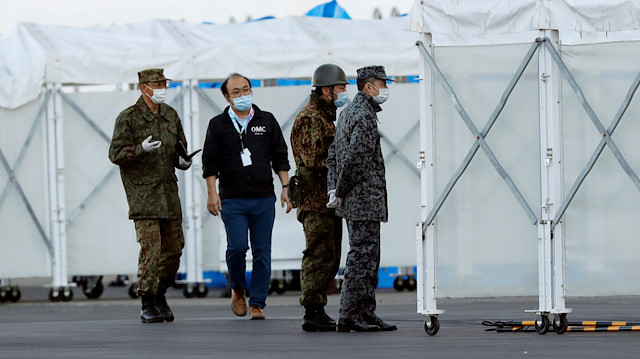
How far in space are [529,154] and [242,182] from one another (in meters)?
3.08

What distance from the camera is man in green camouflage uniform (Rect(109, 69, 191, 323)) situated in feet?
41.9

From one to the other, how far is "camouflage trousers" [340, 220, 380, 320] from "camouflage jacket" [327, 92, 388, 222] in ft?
0.32

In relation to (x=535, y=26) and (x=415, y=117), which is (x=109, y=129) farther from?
(x=535, y=26)

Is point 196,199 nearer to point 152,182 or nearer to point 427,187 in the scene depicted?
point 152,182

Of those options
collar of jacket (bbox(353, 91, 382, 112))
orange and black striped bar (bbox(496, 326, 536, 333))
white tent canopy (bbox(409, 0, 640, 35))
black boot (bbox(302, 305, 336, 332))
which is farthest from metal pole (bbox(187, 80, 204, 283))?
white tent canopy (bbox(409, 0, 640, 35))

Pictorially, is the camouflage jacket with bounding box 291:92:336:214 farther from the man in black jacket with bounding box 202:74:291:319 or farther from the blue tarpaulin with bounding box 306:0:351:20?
the blue tarpaulin with bounding box 306:0:351:20

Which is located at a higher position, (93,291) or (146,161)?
Answer: (146,161)

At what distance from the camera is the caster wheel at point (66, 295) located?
1845 centimetres

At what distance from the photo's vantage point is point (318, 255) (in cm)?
1166

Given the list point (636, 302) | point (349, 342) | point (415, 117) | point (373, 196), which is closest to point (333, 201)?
point (373, 196)

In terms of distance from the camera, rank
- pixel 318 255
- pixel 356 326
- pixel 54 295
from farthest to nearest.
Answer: pixel 54 295 → pixel 318 255 → pixel 356 326

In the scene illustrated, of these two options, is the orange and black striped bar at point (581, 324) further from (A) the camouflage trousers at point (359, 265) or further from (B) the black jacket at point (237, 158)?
(B) the black jacket at point (237, 158)

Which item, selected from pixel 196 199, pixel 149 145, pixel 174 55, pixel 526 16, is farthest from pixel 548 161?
pixel 174 55

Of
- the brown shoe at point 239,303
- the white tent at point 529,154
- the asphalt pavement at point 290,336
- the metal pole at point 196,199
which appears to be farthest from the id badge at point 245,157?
the metal pole at point 196,199
